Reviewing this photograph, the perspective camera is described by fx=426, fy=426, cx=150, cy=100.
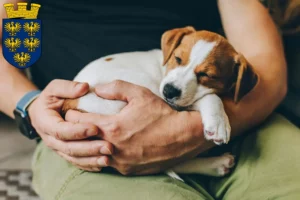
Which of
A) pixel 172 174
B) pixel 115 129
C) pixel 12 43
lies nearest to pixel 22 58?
pixel 12 43

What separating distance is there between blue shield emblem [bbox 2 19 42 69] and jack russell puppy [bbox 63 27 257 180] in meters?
0.14

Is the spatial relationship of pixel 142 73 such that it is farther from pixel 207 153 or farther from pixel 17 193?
pixel 17 193

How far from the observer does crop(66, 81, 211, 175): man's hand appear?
949mm

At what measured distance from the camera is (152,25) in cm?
128

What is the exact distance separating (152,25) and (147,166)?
1.60ft

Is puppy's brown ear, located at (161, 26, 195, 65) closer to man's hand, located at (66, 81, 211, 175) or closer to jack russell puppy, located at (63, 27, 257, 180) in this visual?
jack russell puppy, located at (63, 27, 257, 180)

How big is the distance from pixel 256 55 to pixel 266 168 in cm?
37

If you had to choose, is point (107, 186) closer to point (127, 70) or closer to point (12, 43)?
point (127, 70)

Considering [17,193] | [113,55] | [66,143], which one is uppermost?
[113,55]

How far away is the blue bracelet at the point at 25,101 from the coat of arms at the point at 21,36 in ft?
0.30

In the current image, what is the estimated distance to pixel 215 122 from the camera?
0.96 metres

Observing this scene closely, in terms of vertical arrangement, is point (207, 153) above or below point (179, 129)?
below

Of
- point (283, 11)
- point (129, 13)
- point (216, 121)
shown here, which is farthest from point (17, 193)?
point (283, 11)

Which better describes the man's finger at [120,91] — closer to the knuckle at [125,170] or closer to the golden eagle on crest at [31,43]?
the knuckle at [125,170]
